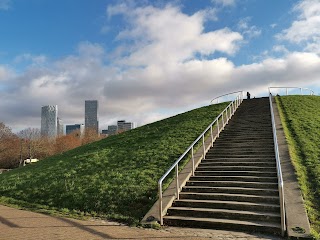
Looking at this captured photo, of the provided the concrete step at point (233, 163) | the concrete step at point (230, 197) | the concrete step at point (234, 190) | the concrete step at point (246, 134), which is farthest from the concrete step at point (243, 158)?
the concrete step at point (246, 134)

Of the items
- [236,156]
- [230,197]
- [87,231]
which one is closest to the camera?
[87,231]

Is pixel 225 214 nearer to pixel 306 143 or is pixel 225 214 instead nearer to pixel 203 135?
pixel 203 135

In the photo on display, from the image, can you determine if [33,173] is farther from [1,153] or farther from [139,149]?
[1,153]

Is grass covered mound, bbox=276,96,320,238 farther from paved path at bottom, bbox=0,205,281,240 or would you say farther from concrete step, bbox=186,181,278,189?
paved path at bottom, bbox=0,205,281,240

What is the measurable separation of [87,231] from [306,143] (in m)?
10.3

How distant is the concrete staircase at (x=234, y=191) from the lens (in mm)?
8188

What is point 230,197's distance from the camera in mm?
9328

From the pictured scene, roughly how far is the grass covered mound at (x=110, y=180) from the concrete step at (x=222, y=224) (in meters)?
1.15

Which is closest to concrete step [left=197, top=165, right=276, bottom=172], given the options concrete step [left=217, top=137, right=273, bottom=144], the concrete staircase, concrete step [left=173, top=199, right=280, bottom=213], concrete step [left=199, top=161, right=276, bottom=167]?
the concrete staircase

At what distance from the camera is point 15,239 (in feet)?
23.0

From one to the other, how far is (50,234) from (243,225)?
4.60 meters

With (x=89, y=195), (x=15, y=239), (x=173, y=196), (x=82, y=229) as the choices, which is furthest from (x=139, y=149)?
(x=15, y=239)

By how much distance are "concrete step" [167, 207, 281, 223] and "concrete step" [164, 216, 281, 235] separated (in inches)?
8.3

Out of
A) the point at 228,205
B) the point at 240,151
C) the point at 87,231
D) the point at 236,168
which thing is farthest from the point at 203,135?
the point at 87,231
